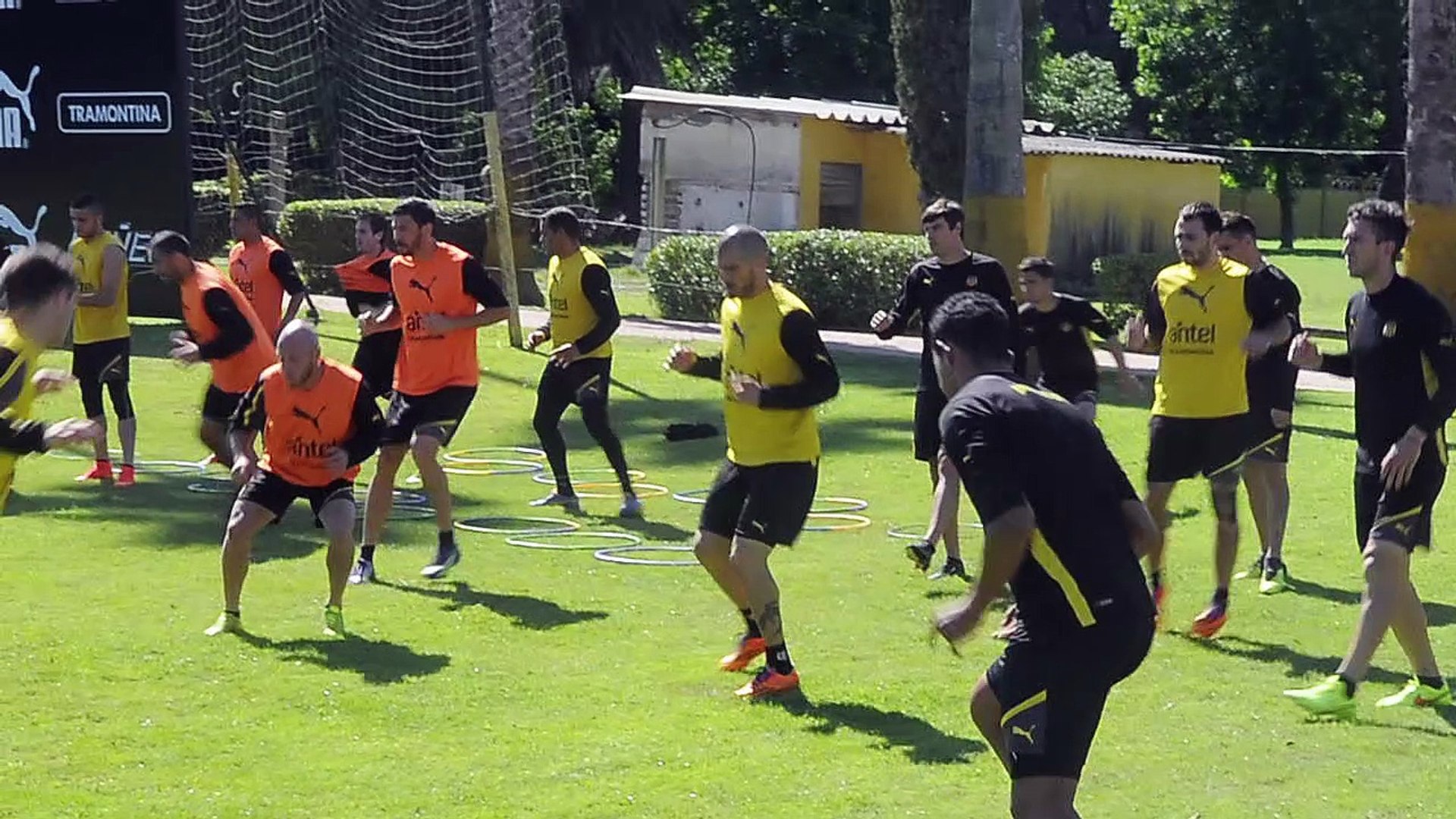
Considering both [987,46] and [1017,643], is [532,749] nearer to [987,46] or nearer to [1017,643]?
[1017,643]

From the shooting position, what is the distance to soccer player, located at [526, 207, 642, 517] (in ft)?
40.9

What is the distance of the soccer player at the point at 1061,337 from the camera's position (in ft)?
34.8

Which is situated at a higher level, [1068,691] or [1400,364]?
[1400,364]

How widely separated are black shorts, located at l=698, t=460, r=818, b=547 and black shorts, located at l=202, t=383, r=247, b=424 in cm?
481

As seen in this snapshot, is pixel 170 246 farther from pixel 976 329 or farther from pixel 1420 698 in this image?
pixel 976 329

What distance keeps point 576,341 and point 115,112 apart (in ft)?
35.4

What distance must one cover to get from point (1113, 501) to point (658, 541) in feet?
23.0

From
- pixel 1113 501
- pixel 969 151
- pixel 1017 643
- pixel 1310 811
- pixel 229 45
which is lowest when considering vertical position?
pixel 1310 811

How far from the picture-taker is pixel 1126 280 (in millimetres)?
25578

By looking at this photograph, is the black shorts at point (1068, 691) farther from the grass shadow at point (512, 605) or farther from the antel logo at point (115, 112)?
the antel logo at point (115, 112)

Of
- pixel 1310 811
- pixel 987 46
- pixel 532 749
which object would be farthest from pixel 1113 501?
pixel 987 46

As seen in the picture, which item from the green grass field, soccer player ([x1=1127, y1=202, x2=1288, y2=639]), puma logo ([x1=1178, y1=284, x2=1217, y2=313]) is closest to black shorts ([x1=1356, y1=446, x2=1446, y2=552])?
the green grass field

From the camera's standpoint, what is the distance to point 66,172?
21562mm

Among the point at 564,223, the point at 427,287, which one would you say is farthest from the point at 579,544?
the point at 564,223
